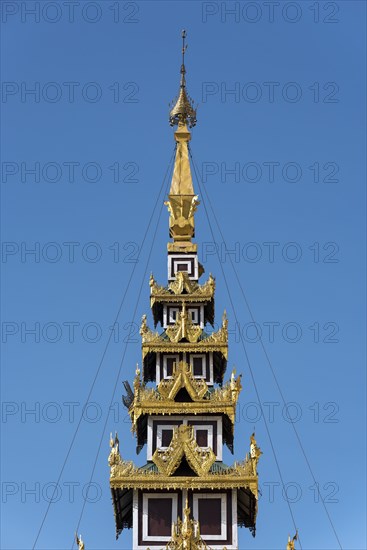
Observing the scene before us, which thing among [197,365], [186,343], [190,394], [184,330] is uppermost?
[184,330]

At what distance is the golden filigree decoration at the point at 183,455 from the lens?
152 ft

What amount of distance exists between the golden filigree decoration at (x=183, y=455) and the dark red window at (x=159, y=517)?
43.0 inches

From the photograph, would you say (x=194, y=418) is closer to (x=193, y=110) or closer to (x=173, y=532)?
(x=173, y=532)

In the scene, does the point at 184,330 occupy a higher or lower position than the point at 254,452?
higher

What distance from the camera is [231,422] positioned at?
4888cm

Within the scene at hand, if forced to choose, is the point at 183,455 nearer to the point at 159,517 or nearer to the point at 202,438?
the point at 202,438

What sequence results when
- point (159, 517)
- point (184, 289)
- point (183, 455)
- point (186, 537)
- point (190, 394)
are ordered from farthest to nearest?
point (184, 289) → point (190, 394) → point (183, 455) → point (159, 517) → point (186, 537)

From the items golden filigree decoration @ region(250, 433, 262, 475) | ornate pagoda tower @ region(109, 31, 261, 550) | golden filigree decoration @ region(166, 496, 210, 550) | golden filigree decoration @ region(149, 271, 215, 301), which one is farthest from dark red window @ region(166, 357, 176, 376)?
golden filigree decoration @ region(166, 496, 210, 550)

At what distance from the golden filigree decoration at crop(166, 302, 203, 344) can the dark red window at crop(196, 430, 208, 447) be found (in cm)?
396

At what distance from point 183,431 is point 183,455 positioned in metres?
0.98

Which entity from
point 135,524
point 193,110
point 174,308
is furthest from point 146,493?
point 193,110

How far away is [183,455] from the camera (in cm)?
4672

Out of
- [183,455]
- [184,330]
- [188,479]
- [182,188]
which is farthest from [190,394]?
[182,188]

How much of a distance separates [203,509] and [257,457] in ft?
8.95
